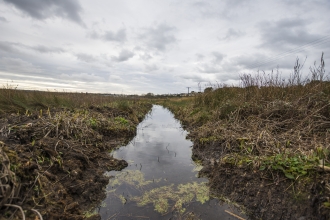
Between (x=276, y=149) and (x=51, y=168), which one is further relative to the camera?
(x=276, y=149)

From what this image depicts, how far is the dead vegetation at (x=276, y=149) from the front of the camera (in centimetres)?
268

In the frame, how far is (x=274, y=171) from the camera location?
3145 mm

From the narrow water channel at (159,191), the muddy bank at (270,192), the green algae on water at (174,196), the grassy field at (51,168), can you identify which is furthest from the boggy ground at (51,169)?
the muddy bank at (270,192)

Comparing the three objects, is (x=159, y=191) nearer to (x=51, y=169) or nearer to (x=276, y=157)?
(x=51, y=169)

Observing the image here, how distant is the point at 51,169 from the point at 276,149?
3636 millimetres

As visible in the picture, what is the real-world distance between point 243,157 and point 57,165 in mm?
3116

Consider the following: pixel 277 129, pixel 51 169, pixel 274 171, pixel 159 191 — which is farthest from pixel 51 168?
pixel 277 129

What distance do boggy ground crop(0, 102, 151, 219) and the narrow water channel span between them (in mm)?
286

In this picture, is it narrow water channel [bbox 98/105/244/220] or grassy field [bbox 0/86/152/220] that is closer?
grassy field [bbox 0/86/152/220]

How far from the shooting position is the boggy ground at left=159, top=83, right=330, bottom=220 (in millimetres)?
2641

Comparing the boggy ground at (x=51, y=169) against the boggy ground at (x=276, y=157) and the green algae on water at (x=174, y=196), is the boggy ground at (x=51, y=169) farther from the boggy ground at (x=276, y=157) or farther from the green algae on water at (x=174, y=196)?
the boggy ground at (x=276, y=157)

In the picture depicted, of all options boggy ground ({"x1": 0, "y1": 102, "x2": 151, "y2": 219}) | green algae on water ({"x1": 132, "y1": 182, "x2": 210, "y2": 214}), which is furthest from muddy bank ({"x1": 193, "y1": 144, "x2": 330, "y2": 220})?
boggy ground ({"x1": 0, "y1": 102, "x2": 151, "y2": 219})

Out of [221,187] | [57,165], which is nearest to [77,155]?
[57,165]

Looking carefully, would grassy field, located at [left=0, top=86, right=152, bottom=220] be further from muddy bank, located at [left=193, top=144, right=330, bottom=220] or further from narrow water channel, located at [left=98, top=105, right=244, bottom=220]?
muddy bank, located at [left=193, top=144, right=330, bottom=220]
